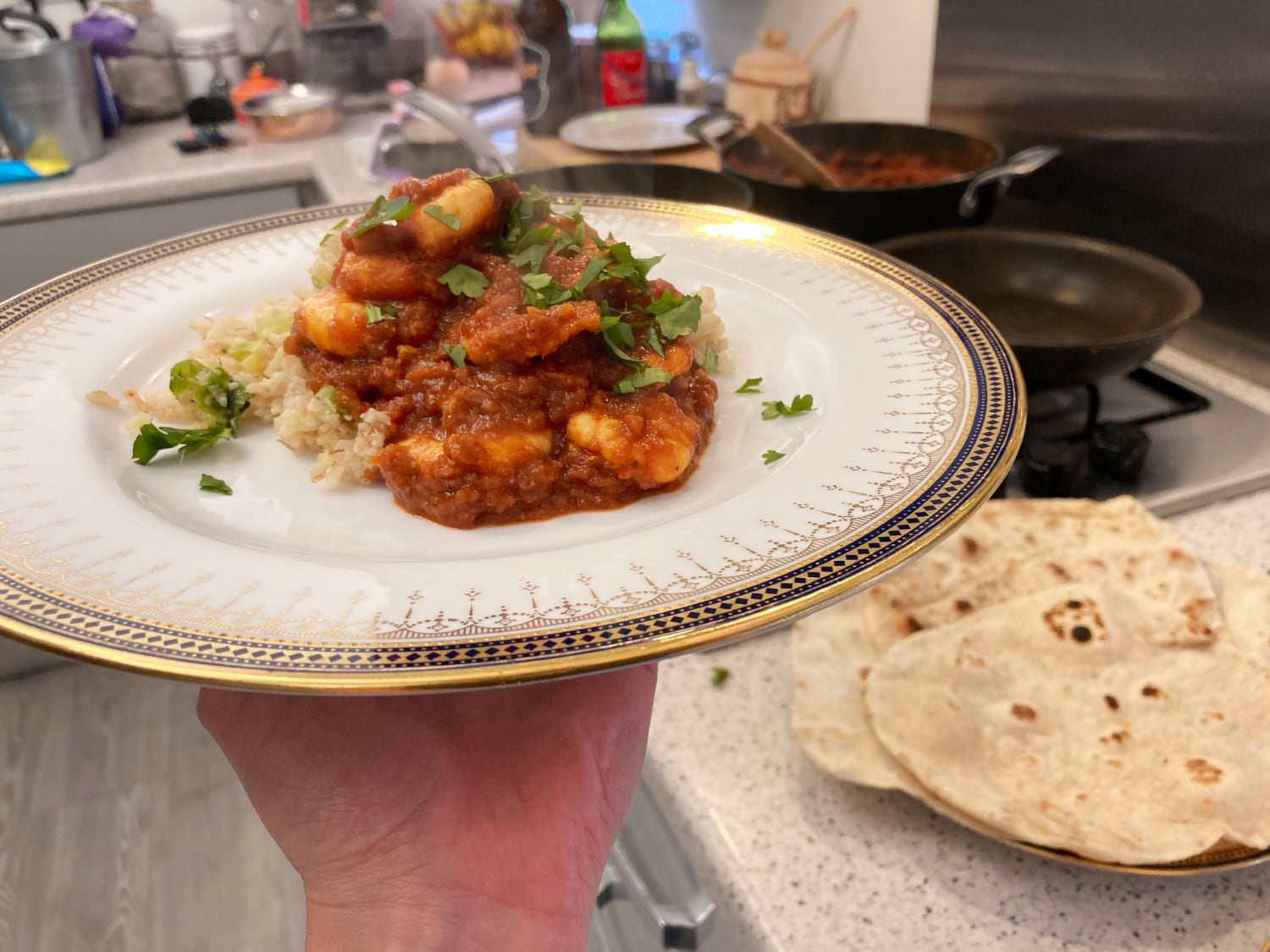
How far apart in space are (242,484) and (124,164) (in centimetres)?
324

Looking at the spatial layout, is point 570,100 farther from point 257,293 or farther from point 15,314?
point 15,314

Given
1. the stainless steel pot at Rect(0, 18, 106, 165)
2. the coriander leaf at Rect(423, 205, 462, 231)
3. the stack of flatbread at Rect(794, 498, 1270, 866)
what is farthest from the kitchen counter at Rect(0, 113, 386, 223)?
the stack of flatbread at Rect(794, 498, 1270, 866)

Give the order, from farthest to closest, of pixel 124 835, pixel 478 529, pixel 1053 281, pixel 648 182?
pixel 124 835 < pixel 648 182 < pixel 1053 281 < pixel 478 529

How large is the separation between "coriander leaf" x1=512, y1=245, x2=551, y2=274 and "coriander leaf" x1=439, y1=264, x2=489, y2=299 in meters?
0.06

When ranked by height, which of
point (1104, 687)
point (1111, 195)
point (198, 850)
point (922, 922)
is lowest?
point (198, 850)

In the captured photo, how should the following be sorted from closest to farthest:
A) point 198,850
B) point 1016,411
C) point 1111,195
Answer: point 1016,411 → point 1111,195 → point 198,850

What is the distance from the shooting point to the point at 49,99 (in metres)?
3.56

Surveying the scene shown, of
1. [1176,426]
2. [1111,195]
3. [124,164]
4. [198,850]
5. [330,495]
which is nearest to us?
[330,495]

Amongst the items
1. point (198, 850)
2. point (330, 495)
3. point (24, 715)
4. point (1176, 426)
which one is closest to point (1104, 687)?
point (1176, 426)

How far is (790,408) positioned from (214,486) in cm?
73

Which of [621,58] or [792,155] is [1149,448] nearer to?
[792,155]

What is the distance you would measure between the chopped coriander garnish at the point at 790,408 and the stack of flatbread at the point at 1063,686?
0.35m

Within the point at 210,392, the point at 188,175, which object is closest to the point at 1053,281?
the point at 210,392

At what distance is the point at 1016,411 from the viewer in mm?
1016
